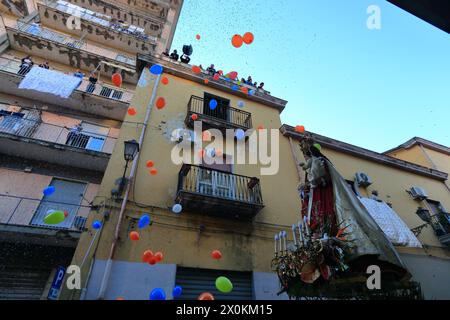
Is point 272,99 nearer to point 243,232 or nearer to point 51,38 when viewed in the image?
point 243,232

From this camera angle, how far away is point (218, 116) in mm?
9867

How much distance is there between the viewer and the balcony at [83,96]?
33.3 ft

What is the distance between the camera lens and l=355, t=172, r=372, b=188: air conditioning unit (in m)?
10.2

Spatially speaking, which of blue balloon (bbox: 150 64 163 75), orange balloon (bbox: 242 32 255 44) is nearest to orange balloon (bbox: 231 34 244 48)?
orange balloon (bbox: 242 32 255 44)

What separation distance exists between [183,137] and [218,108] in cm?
261

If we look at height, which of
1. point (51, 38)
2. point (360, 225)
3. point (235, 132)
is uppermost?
point (51, 38)

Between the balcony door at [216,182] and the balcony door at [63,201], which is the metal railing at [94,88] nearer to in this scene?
the balcony door at [63,201]

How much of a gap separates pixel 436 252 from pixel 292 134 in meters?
7.25

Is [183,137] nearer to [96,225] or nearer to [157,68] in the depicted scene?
[157,68]

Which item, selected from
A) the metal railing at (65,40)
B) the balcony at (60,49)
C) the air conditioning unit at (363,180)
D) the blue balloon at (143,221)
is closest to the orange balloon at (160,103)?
the blue balloon at (143,221)

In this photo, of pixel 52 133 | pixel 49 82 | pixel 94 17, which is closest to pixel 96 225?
pixel 52 133

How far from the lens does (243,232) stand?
6.98 m
